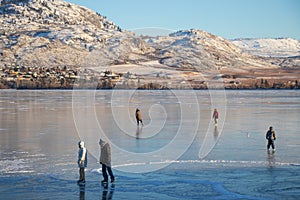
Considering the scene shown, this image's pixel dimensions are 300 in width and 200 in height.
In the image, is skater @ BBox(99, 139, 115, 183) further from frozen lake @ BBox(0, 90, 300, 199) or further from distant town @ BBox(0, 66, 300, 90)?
distant town @ BBox(0, 66, 300, 90)

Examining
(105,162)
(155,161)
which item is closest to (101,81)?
(155,161)

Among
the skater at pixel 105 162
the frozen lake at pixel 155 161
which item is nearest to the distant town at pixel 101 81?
the frozen lake at pixel 155 161

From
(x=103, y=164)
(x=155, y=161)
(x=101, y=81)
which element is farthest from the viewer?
(x=101, y=81)

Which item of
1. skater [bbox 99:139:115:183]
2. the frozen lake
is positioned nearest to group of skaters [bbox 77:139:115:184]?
skater [bbox 99:139:115:183]

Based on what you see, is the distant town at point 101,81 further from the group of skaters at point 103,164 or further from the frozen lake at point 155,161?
the group of skaters at point 103,164

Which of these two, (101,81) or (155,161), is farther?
(101,81)

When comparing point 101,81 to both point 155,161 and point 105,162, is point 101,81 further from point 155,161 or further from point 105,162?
point 105,162

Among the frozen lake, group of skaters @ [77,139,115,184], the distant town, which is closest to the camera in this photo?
the frozen lake

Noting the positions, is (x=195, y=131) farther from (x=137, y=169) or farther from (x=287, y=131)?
(x=137, y=169)

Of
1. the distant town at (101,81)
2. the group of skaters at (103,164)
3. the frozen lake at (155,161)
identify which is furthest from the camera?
the distant town at (101,81)

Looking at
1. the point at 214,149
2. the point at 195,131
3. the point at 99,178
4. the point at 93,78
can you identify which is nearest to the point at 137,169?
the point at 99,178

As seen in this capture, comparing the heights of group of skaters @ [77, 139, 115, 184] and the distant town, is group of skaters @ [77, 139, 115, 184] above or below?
below

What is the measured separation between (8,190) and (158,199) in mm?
3330

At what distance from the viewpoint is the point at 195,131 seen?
2208 centimetres
